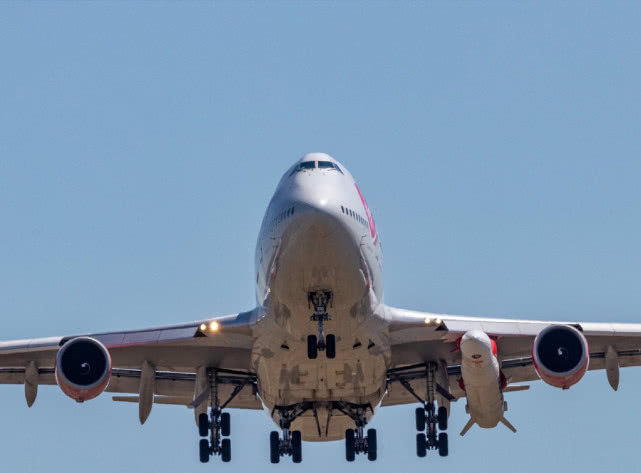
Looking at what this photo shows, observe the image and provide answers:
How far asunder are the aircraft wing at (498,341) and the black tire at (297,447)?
8.61 feet

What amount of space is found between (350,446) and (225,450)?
10.5 feet

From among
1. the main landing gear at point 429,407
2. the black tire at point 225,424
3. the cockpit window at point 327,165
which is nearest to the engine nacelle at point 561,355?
the main landing gear at point 429,407

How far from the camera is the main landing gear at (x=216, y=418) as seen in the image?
35.7 metres

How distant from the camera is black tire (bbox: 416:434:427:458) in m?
35.9

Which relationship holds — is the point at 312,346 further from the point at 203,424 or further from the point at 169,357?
the point at 203,424

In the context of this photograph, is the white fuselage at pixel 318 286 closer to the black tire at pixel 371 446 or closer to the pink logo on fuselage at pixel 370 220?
the pink logo on fuselage at pixel 370 220

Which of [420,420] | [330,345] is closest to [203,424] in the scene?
[420,420]

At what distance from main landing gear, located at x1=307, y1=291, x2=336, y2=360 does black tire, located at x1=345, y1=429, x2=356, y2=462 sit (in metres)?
5.41

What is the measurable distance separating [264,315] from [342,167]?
383cm

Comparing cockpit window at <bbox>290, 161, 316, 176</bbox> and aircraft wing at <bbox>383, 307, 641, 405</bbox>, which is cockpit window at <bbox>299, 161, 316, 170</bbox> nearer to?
cockpit window at <bbox>290, 161, 316, 176</bbox>

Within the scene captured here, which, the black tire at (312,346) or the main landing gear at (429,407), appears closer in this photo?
the black tire at (312,346)

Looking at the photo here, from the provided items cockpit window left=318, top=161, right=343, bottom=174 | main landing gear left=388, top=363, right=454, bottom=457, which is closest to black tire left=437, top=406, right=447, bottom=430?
main landing gear left=388, top=363, right=454, bottom=457

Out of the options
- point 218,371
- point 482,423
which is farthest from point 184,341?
point 482,423

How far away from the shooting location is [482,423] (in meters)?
33.6
